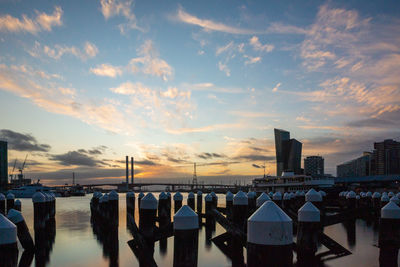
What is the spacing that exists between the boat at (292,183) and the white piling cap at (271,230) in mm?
77036

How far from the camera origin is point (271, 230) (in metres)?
5.58

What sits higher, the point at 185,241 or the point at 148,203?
the point at 148,203

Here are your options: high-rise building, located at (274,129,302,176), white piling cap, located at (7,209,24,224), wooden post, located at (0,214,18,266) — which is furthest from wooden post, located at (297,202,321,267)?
high-rise building, located at (274,129,302,176)

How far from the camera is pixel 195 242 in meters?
9.05

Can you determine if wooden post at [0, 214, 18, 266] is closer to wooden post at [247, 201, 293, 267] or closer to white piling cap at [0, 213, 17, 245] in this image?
white piling cap at [0, 213, 17, 245]

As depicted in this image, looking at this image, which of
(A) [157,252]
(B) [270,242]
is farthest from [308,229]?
(A) [157,252]

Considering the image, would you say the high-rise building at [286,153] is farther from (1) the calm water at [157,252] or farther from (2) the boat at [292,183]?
(1) the calm water at [157,252]

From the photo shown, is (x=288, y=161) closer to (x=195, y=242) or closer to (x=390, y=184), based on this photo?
(x=390, y=184)

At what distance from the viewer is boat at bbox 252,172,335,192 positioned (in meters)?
79.9

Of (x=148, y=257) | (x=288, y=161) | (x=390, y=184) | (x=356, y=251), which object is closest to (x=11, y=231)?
(x=148, y=257)

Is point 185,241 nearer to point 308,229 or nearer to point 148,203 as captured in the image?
point 148,203

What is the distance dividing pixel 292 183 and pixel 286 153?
113 metres

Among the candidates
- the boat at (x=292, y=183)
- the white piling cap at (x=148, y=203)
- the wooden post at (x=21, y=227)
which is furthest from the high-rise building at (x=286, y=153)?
the white piling cap at (x=148, y=203)

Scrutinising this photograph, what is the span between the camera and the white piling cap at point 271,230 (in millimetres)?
5570
